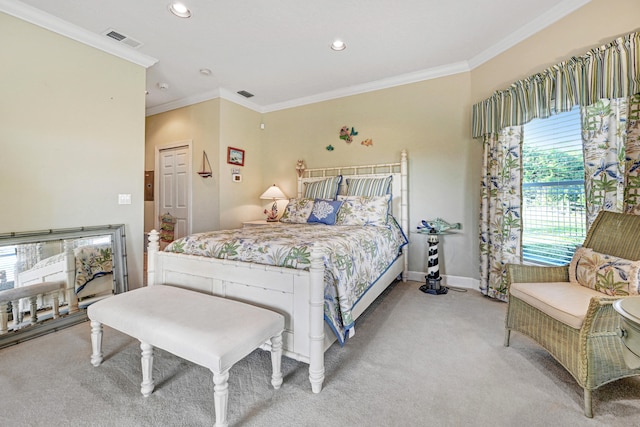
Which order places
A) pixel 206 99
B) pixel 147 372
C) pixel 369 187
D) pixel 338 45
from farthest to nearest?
pixel 206 99 < pixel 369 187 < pixel 338 45 < pixel 147 372

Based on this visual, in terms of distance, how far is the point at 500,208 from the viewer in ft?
9.32

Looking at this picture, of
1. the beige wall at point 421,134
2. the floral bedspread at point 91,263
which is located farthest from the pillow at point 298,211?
the floral bedspread at point 91,263

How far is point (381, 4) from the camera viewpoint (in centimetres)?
234

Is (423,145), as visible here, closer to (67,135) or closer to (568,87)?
(568,87)

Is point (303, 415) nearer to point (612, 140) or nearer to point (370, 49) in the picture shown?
point (612, 140)

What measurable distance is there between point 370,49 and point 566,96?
189 cm

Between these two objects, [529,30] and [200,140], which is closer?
[529,30]

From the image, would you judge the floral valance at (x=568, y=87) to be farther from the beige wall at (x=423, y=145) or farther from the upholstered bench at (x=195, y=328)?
the upholstered bench at (x=195, y=328)

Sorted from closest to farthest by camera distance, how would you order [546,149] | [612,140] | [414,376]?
[414,376] < [612,140] < [546,149]

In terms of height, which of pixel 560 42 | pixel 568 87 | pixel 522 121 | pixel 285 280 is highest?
pixel 560 42

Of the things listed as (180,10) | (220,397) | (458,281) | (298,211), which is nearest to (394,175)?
(298,211)

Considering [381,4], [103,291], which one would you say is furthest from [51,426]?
[381,4]

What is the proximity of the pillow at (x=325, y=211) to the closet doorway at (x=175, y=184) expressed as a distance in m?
2.27

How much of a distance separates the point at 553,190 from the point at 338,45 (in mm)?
2597
